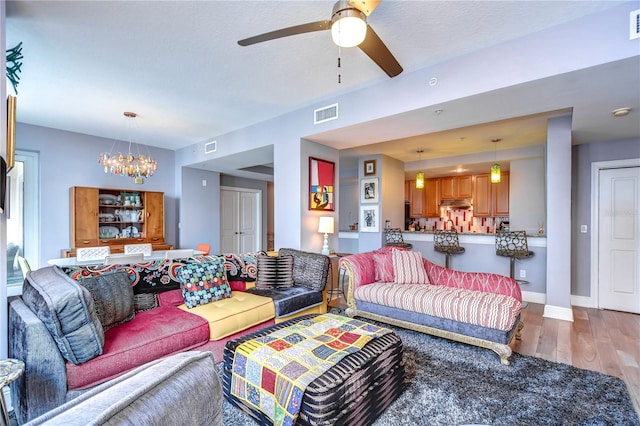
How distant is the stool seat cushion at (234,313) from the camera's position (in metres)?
2.41

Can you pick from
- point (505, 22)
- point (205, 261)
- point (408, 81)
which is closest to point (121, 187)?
point (205, 261)

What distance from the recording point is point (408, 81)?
3016mm

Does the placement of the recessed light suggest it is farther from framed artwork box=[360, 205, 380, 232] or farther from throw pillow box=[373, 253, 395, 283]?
framed artwork box=[360, 205, 380, 232]

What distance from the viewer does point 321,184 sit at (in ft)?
14.2

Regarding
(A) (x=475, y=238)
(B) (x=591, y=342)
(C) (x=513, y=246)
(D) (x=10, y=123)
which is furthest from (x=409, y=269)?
(D) (x=10, y=123)

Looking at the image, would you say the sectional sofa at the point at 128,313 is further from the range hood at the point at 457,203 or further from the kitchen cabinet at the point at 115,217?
the range hood at the point at 457,203

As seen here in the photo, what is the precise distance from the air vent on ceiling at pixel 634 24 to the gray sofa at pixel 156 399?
3139 millimetres

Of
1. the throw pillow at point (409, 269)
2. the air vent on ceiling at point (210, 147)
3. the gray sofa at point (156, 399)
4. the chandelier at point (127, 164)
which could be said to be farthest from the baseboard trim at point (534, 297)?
the chandelier at point (127, 164)

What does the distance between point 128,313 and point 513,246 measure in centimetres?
491

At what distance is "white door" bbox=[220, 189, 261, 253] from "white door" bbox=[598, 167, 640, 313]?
693 cm

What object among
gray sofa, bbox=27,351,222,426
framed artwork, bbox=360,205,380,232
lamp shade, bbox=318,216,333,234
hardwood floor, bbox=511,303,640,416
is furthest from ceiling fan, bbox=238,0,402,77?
framed artwork, bbox=360,205,380,232

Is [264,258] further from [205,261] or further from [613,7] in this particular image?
[613,7]

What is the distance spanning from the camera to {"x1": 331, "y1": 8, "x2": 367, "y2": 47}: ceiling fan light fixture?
67.4 inches

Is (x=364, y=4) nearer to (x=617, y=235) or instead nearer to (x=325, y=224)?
(x=325, y=224)
